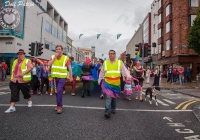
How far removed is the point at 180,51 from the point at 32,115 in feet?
93.6

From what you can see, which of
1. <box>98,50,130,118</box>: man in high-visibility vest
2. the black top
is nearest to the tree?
the black top

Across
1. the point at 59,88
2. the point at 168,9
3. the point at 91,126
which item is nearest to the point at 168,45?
the point at 168,9

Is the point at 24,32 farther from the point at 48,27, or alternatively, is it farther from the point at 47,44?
the point at 48,27

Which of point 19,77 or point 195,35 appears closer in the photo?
point 19,77

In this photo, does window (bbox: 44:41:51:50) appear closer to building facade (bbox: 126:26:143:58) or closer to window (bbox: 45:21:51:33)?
window (bbox: 45:21:51:33)

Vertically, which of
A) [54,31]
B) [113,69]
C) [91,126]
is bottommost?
[91,126]

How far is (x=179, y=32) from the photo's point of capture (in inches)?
1187

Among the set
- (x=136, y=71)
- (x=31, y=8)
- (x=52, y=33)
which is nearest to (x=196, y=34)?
(x=136, y=71)

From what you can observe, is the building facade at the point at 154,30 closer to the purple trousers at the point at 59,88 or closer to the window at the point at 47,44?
the window at the point at 47,44

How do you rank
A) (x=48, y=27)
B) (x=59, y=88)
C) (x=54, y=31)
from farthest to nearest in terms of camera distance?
1. (x=54, y=31)
2. (x=48, y=27)
3. (x=59, y=88)

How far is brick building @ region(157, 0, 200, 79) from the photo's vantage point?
2978cm

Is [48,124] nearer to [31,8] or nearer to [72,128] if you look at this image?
[72,128]

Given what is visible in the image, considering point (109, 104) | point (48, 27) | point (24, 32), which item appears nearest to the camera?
point (109, 104)

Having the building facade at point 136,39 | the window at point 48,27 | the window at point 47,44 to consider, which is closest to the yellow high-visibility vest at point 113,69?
the window at point 47,44
